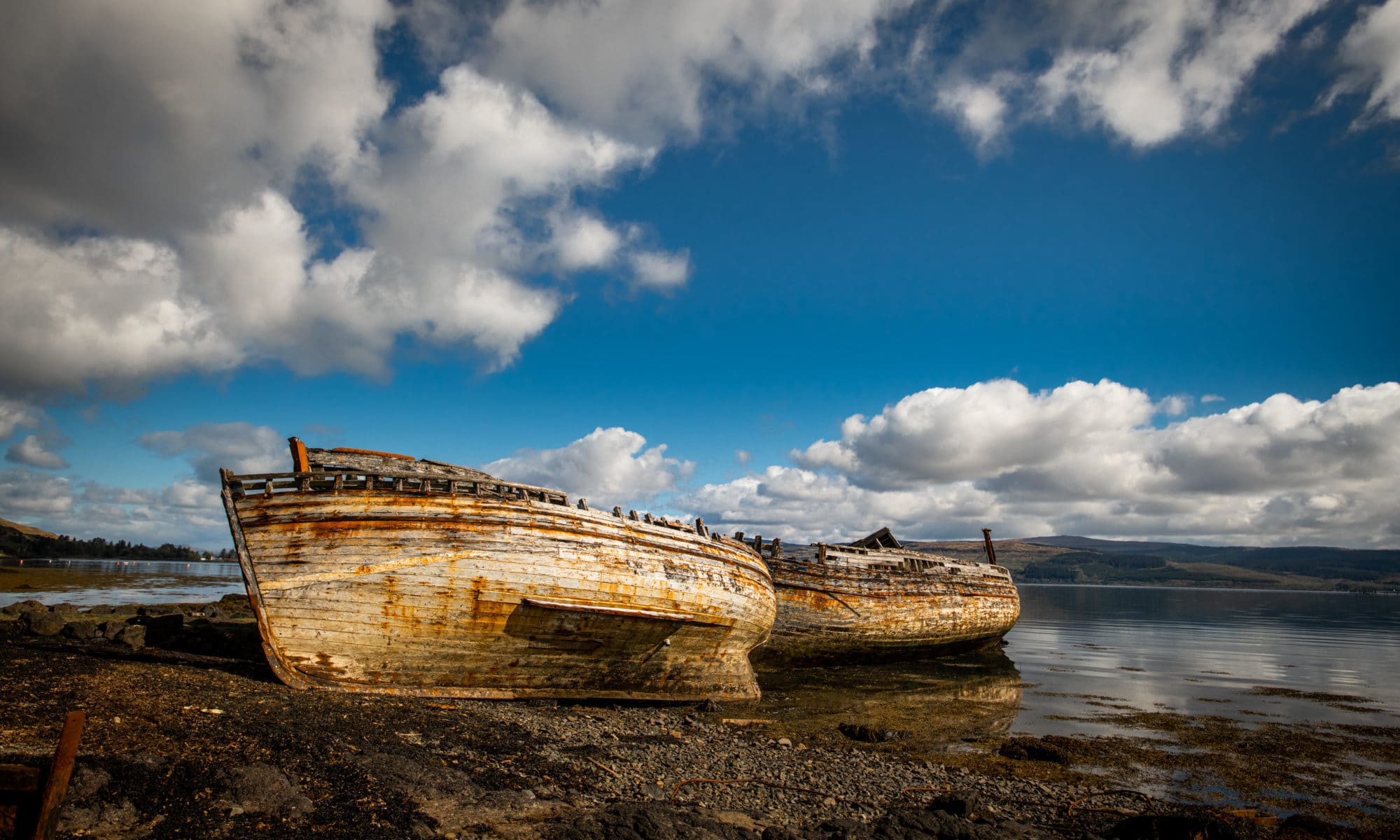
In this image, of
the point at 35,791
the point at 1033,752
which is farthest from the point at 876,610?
the point at 35,791

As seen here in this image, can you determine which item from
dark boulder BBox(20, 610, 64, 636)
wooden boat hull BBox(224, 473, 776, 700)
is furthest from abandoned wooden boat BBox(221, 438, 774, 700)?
dark boulder BBox(20, 610, 64, 636)

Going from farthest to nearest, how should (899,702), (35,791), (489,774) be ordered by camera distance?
(899,702), (489,774), (35,791)

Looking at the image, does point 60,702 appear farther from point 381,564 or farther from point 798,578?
point 798,578

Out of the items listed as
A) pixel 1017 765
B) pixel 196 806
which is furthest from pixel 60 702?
pixel 1017 765

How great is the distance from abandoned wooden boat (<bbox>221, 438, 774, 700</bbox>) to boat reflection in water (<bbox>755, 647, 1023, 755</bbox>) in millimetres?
3916

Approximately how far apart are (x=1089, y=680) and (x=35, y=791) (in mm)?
28605

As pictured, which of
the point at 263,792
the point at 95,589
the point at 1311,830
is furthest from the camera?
the point at 95,589

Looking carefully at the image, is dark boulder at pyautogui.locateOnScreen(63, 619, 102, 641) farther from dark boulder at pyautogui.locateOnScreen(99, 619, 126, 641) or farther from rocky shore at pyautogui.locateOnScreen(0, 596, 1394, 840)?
rocky shore at pyautogui.locateOnScreen(0, 596, 1394, 840)

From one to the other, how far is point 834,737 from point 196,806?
10927 millimetres

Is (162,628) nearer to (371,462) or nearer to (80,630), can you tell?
(80,630)

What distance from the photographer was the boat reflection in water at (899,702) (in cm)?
1461

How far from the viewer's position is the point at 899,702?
1859 cm

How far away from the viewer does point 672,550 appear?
49.4 feet

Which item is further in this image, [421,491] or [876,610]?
[876,610]
